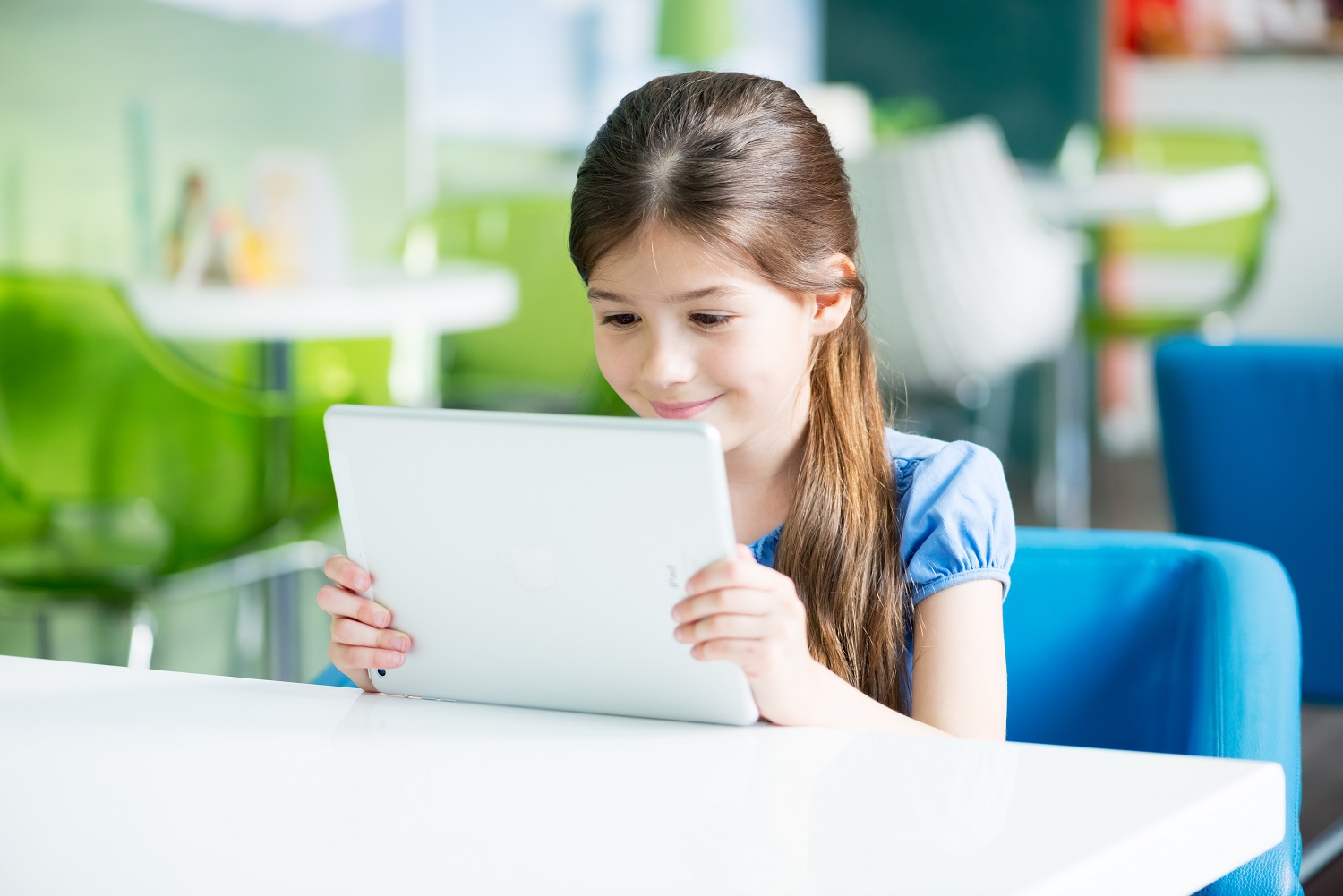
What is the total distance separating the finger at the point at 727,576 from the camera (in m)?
0.75

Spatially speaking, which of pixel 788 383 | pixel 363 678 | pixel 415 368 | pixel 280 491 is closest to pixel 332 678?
pixel 363 678

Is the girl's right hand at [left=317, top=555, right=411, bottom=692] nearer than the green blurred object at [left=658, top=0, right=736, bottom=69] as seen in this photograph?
Yes

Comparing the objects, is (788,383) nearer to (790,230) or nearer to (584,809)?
(790,230)

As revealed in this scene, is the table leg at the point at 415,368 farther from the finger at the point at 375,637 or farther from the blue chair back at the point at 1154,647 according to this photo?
the finger at the point at 375,637

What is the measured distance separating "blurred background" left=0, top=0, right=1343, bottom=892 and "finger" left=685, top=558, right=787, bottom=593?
806 mm

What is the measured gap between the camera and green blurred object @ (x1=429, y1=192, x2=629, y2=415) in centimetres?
329

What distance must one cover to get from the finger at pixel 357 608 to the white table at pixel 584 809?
6 centimetres

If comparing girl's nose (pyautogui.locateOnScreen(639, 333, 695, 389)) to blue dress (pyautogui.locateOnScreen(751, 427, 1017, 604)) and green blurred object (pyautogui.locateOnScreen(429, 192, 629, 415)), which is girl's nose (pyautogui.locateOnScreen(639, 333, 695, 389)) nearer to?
blue dress (pyautogui.locateOnScreen(751, 427, 1017, 604))

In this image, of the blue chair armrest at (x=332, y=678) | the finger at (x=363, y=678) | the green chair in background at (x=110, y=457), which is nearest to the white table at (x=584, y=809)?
the finger at (x=363, y=678)

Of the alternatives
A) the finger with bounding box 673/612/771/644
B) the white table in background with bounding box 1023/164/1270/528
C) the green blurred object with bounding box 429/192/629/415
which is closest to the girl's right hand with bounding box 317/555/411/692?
the finger with bounding box 673/612/771/644

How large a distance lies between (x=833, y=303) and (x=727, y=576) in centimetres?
50

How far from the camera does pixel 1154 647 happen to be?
3.68 feet

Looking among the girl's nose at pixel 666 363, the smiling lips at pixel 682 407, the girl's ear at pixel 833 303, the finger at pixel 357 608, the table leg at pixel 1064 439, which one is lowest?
the table leg at pixel 1064 439

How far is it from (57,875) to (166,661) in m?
2.33
